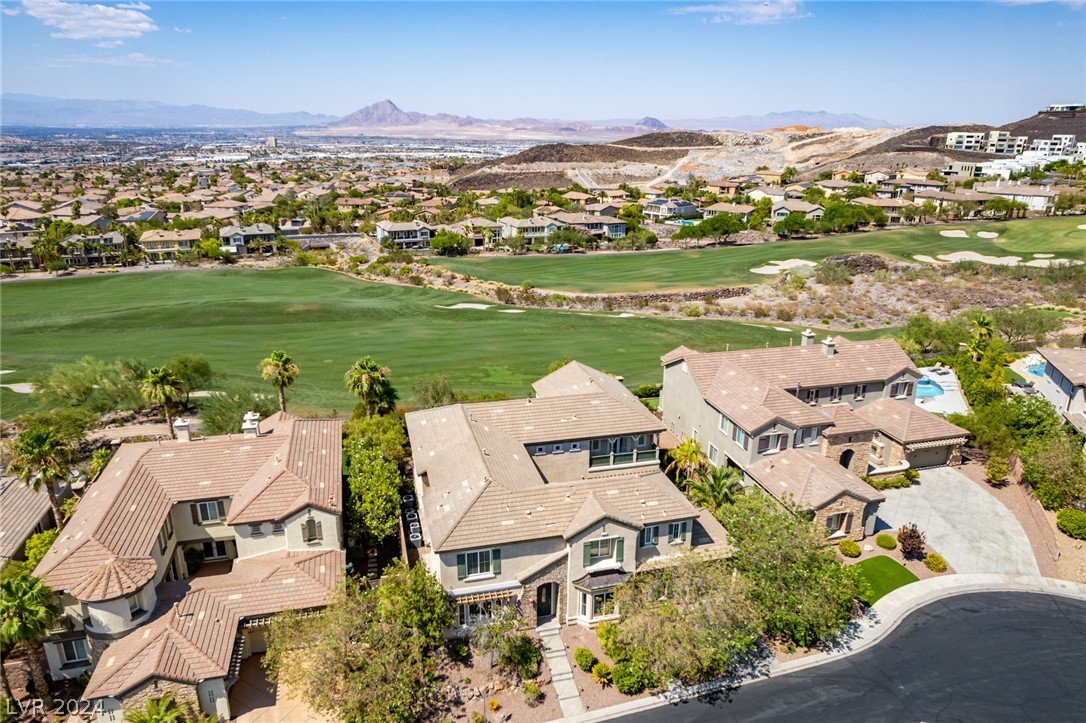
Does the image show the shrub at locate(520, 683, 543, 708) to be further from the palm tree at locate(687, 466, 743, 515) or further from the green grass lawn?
the green grass lawn

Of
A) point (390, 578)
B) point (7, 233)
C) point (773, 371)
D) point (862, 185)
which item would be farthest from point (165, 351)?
point (862, 185)

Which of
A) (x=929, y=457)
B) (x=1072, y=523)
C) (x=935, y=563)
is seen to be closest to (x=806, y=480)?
(x=935, y=563)

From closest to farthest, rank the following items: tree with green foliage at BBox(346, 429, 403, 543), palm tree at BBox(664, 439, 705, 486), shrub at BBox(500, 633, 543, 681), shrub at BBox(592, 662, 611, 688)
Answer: shrub at BBox(592, 662, 611, 688) → shrub at BBox(500, 633, 543, 681) → tree with green foliage at BBox(346, 429, 403, 543) → palm tree at BBox(664, 439, 705, 486)

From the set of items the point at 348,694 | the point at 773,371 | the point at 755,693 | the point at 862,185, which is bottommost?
the point at 755,693

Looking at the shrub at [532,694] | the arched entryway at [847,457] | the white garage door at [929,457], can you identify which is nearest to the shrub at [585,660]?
the shrub at [532,694]

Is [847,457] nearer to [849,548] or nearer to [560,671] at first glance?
[849,548]

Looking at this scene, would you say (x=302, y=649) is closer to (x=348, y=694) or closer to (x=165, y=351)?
(x=348, y=694)

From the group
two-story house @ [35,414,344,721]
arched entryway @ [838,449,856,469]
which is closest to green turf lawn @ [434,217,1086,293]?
arched entryway @ [838,449,856,469]

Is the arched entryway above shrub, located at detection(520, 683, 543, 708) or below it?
above
